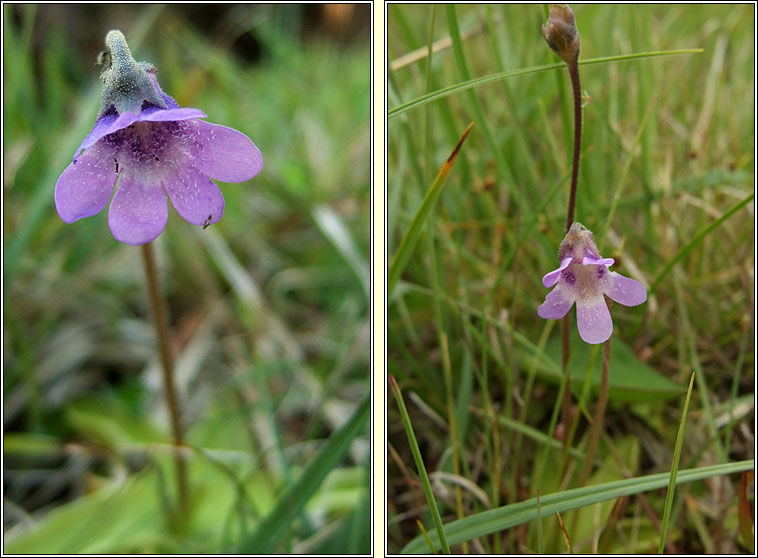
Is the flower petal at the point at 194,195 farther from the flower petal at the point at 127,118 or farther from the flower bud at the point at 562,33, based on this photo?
the flower bud at the point at 562,33

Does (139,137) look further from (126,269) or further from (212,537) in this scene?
(126,269)

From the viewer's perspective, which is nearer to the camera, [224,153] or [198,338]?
[224,153]

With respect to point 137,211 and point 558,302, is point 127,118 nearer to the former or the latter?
point 137,211

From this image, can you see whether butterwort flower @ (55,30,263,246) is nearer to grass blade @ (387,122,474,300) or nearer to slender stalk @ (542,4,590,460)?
grass blade @ (387,122,474,300)

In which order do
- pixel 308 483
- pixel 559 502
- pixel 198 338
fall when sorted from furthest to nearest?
pixel 198 338
pixel 308 483
pixel 559 502

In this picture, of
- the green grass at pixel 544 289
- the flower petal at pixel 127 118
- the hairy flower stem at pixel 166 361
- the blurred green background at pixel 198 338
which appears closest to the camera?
the flower petal at pixel 127 118

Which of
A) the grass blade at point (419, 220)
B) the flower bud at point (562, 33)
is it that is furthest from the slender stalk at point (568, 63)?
the grass blade at point (419, 220)

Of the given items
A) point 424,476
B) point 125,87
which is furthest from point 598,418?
point 125,87
